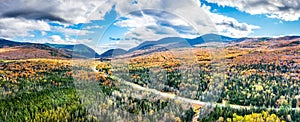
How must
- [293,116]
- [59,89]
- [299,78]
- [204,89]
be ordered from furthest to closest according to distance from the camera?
1. [299,78]
2. [59,89]
3. [293,116]
4. [204,89]

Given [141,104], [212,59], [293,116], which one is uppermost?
[212,59]

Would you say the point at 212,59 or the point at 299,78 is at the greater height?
the point at 212,59

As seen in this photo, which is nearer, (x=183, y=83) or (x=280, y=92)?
(x=183, y=83)

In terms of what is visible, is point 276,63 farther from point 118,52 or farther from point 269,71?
point 118,52

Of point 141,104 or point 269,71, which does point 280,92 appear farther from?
point 141,104

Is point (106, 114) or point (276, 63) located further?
point (276, 63)

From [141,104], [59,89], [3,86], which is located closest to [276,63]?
[59,89]

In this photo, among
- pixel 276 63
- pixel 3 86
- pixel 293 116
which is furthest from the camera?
pixel 276 63

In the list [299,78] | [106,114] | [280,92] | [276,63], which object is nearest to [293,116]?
[280,92]

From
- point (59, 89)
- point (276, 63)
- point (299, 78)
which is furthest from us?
point (276, 63)
